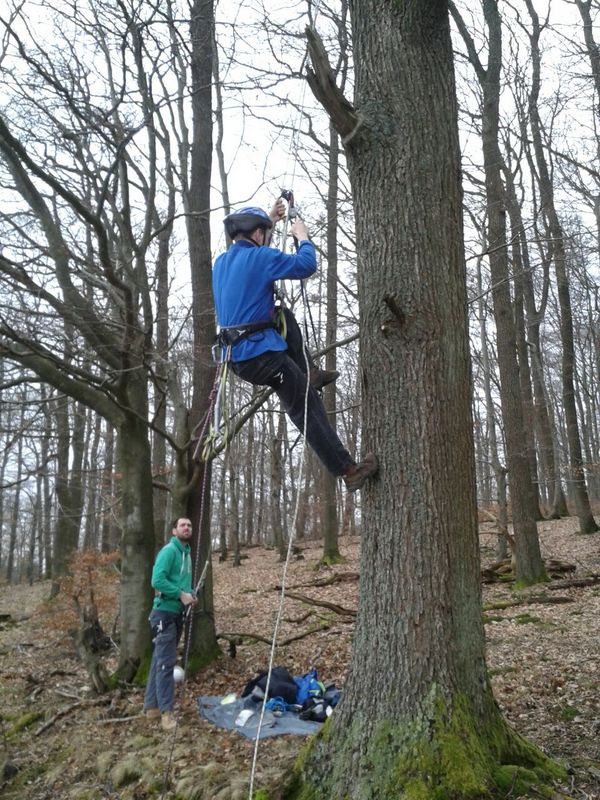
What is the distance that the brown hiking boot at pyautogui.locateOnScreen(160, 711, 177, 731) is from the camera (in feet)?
19.0

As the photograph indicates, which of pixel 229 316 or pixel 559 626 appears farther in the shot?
pixel 559 626

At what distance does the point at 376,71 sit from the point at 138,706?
6183 mm

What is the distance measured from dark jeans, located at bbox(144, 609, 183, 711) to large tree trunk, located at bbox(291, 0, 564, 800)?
3078 mm

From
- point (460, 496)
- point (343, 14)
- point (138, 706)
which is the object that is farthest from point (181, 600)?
point (343, 14)

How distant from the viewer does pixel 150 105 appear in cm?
728

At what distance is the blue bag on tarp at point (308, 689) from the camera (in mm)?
5746

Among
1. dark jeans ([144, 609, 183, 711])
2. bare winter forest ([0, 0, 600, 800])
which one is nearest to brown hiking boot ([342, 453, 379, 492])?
bare winter forest ([0, 0, 600, 800])

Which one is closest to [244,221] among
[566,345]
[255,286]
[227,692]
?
[255,286]

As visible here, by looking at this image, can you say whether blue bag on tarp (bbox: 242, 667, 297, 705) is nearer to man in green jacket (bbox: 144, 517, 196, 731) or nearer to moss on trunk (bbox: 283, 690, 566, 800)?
man in green jacket (bbox: 144, 517, 196, 731)

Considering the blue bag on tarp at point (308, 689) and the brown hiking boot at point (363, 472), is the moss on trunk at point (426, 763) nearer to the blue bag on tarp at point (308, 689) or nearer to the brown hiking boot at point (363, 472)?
the brown hiking boot at point (363, 472)

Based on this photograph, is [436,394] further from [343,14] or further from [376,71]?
[343,14]

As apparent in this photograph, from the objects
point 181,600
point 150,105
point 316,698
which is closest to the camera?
point 316,698

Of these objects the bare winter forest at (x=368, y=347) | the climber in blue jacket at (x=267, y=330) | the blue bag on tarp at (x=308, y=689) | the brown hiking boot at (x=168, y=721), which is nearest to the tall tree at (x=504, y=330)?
the bare winter forest at (x=368, y=347)

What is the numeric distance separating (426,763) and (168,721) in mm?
3584
